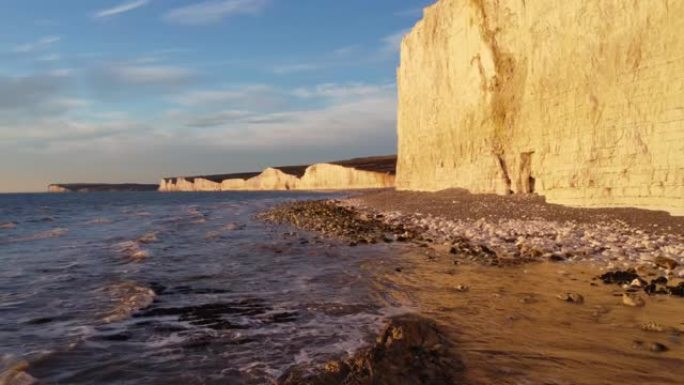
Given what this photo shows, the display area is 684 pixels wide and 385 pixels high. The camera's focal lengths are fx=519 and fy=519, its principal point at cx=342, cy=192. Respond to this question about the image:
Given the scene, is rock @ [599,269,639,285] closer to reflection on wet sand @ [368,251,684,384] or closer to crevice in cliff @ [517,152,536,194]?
reflection on wet sand @ [368,251,684,384]

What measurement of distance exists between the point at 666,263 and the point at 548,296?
244 centimetres

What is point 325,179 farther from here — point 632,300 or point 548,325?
point 548,325

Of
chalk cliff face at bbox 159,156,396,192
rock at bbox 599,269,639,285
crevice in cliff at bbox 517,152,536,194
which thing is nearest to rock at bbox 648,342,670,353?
rock at bbox 599,269,639,285

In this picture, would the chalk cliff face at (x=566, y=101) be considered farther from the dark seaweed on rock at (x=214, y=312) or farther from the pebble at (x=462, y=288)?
the dark seaweed on rock at (x=214, y=312)

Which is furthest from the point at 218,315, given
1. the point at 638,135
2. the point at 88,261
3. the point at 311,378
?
the point at 638,135

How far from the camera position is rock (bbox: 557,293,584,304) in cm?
634

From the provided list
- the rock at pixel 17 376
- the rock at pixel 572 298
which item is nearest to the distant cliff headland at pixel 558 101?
the rock at pixel 572 298

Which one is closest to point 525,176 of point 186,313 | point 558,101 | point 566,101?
point 558,101

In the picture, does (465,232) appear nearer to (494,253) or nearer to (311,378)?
(494,253)

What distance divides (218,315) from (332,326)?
1.62 meters

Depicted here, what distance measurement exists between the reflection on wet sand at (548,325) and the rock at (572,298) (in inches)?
1.2

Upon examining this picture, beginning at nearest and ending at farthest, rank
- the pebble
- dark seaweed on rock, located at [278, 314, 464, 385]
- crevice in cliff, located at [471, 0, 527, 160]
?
dark seaweed on rock, located at [278, 314, 464, 385], the pebble, crevice in cliff, located at [471, 0, 527, 160]

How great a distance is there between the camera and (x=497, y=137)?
25.3 m

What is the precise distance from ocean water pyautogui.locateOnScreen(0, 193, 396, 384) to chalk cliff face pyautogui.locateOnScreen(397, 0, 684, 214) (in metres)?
7.13
